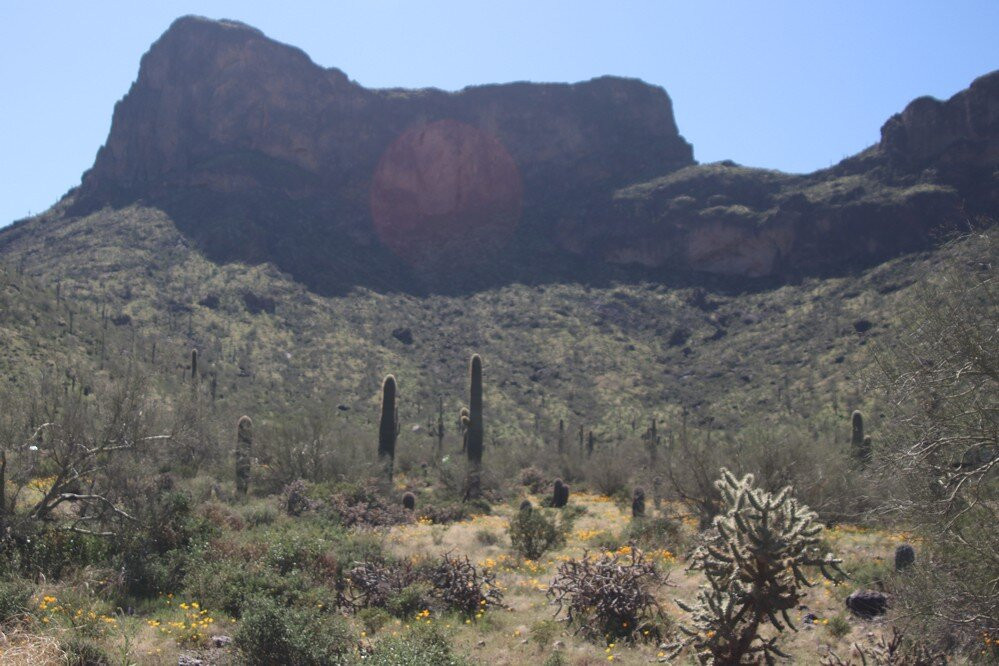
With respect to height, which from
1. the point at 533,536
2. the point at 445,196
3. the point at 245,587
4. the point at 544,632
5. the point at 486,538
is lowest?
the point at 486,538

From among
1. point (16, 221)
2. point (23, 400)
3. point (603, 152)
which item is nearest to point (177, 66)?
point (16, 221)

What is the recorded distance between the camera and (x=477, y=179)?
333ft

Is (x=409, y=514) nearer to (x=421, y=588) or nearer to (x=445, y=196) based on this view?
(x=421, y=588)

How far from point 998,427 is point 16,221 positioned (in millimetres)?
90947

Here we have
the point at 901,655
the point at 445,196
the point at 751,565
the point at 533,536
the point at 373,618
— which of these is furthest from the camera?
the point at 445,196

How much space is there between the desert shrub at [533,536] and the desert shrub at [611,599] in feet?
12.0

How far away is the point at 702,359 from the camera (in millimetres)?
59406

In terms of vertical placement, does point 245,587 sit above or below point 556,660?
above

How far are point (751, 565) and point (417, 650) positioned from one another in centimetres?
339

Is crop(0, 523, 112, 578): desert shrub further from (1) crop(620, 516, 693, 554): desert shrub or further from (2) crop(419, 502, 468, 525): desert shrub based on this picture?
(2) crop(419, 502, 468, 525): desert shrub

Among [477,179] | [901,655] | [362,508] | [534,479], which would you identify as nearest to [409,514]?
[362,508]

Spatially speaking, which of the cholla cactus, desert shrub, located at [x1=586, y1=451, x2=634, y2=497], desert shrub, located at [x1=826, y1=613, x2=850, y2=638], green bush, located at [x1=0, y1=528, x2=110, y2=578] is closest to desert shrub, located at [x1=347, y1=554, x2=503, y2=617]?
green bush, located at [x1=0, y1=528, x2=110, y2=578]

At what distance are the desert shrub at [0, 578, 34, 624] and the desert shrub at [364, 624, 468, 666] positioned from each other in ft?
12.6

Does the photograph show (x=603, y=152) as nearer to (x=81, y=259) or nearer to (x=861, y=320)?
(x=861, y=320)
